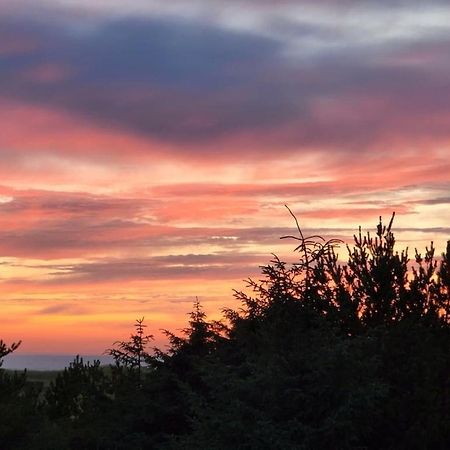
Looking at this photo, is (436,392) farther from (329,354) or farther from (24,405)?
(24,405)

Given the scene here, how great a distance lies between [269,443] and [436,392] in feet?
17.7

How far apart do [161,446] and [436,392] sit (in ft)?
29.1

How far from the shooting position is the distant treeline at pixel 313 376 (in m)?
16.4

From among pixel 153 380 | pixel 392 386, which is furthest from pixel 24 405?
pixel 392 386

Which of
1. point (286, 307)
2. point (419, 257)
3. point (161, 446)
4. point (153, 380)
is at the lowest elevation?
point (161, 446)

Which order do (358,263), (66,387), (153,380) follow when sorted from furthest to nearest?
(66,387), (153,380), (358,263)

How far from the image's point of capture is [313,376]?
53.8ft

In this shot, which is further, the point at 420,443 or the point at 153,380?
the point at 153,380

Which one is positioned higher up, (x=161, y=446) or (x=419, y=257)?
(x=419, y=257)

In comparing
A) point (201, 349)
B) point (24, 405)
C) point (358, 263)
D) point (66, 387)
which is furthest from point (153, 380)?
point (66, 387)

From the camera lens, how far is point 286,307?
17.8 m

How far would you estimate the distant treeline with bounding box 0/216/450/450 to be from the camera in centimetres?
1641

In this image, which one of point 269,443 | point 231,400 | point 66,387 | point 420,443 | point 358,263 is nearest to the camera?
point 269,443

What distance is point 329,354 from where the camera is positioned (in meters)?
16.3
